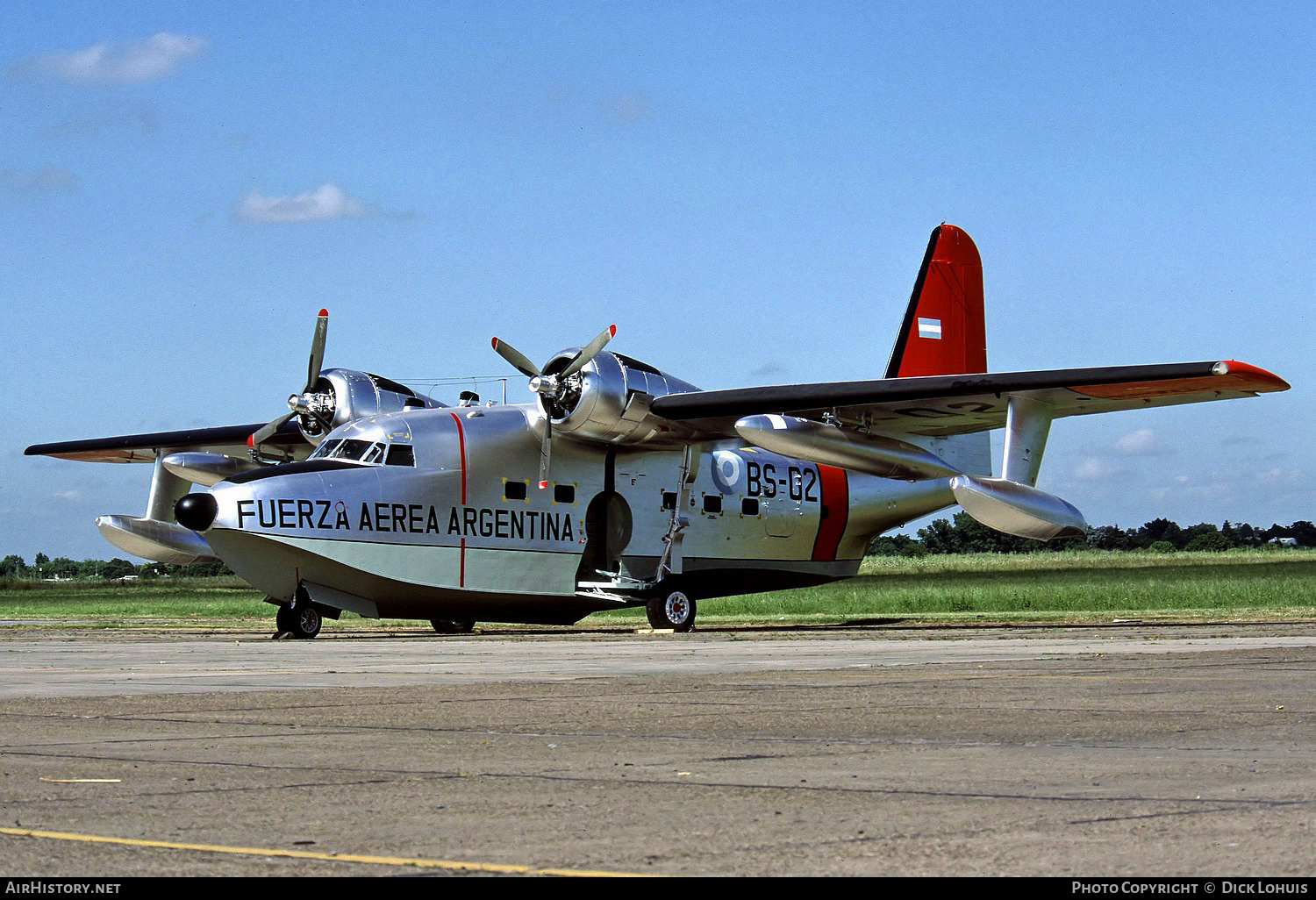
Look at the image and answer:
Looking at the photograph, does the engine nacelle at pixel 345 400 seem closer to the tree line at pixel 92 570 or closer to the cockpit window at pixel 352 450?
the cockpit window at pixel 352 450

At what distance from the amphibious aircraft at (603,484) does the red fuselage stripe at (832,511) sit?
0.14 ft

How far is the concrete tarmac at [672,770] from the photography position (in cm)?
457

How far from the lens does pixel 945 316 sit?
32.8m

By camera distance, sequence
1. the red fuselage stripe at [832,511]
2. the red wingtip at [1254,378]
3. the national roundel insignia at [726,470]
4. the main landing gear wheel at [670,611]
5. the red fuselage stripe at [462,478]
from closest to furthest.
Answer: the red wingtip at [1254,378], the red fuselage stripe at [462,478], the main landing gear wheel at [670,611], the national roundel insignia at [726,470], the red fuselage stripe at [832,511]

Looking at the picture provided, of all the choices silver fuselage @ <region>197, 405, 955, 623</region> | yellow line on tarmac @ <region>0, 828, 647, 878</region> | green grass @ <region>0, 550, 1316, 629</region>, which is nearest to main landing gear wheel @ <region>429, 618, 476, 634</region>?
silver fuselage @ <region>197, 405, 955, 623</region>

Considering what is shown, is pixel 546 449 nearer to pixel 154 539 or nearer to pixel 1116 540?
pixel 154 539

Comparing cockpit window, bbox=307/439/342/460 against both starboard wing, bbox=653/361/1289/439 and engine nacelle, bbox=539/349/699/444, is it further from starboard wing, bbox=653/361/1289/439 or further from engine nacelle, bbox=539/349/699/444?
starboard wing, bbox=653/361/1289/439

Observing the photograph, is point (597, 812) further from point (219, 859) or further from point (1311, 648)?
point (1311, 648)

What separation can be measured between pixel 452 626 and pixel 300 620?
5490 millimetres

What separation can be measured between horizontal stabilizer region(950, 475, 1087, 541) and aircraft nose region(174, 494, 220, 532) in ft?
36.1

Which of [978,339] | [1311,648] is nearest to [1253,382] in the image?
[1311,648]

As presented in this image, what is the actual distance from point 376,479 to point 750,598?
1832 cm

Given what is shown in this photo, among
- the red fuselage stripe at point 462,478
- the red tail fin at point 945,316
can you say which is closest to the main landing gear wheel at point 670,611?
the red fuselage stripe at point 462,478

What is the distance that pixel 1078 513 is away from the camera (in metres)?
23.8
